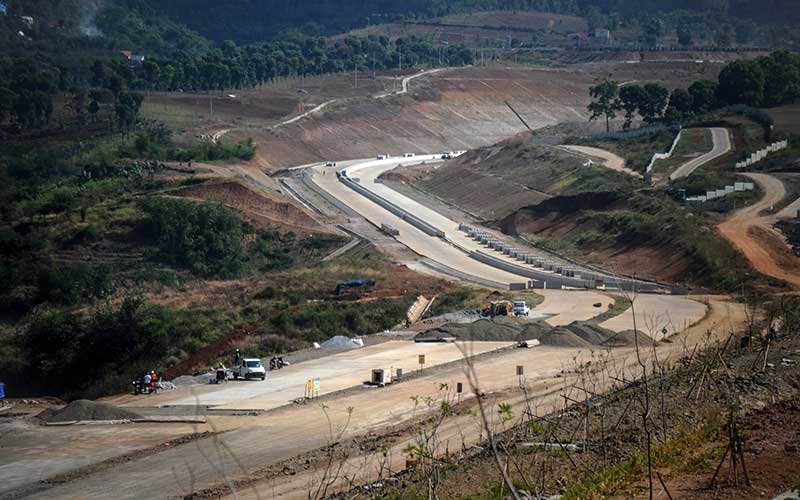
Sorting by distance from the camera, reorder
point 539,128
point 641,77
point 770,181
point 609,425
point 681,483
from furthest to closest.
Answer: point 641,77, point 539,128, point 770,181, point 609,425, point 681,483

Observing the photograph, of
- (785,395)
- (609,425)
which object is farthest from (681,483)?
(785,395)

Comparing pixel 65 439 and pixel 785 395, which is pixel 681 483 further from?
pixel 65 439

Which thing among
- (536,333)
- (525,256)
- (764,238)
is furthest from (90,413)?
(764,238)

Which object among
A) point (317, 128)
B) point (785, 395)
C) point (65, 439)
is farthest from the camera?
point (317, 128)

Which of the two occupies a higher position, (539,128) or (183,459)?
(183,459)

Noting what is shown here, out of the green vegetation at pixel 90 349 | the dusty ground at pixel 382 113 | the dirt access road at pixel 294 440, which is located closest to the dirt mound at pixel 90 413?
the dirt access road at pixel 294 440

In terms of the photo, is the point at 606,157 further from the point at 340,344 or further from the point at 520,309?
the point at 340,344
